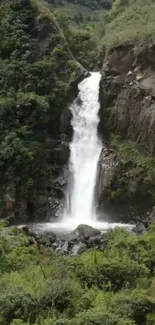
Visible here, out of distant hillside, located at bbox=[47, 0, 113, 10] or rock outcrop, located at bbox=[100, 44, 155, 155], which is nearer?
rock outcrop, located at bbox=[100, 44, 155, 155]

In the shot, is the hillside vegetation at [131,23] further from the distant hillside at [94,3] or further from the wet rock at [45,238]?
the distant hillside at [94,3]

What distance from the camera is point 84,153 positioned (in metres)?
38.0

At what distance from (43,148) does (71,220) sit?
5.57m

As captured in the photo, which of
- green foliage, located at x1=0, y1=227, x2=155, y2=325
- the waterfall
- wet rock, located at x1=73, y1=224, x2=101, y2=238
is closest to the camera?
green foliage, located at x1=0, y1=227, x2=155, y2=325

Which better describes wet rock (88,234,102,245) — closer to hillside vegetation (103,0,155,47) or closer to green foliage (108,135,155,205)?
green foliage (108,135,155,205)

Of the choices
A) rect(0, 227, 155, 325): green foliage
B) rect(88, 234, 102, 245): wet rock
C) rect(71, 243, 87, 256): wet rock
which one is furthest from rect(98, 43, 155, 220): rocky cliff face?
rect(0, 227, 155, 325): green foliage

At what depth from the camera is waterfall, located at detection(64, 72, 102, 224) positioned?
35.6 m

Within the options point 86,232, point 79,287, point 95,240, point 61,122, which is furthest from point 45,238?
point 61,122

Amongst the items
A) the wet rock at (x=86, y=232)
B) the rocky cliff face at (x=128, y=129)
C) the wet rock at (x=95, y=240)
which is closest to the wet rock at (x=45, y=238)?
the wet rock at (x=86, y=232)

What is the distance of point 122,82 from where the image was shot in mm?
39156

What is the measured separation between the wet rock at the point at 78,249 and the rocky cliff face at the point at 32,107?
26.2 ft

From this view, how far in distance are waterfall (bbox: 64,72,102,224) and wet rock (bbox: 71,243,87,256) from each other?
666 cm

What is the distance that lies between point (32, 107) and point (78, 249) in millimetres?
13652

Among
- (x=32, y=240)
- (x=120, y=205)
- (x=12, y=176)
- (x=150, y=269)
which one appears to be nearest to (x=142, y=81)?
(x=120, y=205)
